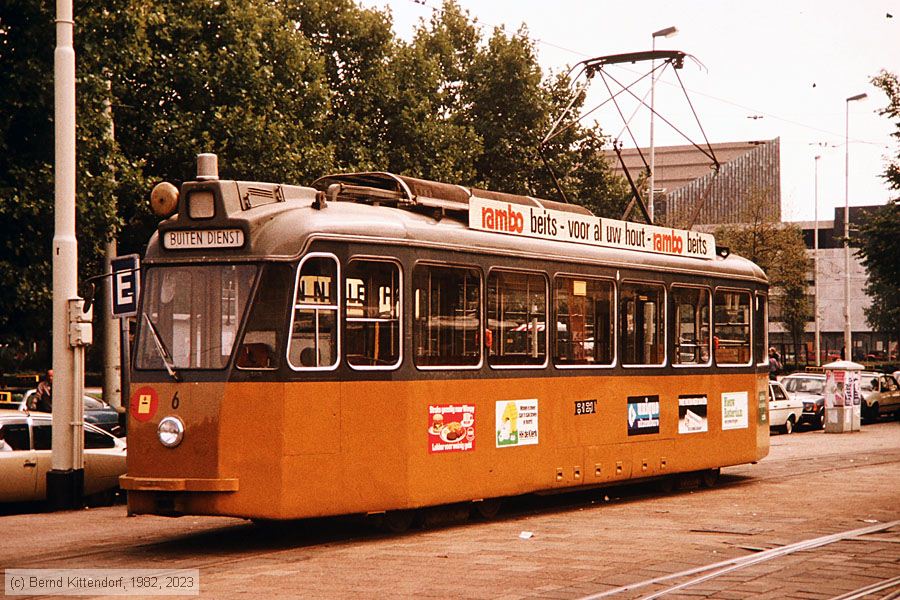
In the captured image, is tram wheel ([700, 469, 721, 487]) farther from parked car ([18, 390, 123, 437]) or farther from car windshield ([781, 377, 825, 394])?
car windshield ([781, 377, 825, 394])

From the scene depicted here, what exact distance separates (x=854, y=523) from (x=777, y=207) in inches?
1914

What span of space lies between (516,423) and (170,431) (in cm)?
372

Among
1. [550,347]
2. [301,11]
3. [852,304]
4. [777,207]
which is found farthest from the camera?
[852,304]

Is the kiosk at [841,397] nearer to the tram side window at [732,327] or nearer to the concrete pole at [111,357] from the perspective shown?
the tram side window at [732,327]

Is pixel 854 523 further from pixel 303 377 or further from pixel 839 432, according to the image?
pixel 839 432

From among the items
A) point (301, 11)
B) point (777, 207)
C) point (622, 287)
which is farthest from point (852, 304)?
point (622, 287)

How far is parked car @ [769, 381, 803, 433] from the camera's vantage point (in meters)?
31.2

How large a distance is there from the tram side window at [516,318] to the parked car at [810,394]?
20.4 meters

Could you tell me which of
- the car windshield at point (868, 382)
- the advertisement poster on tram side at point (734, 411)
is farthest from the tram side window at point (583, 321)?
the car windshield at point (868, 382)

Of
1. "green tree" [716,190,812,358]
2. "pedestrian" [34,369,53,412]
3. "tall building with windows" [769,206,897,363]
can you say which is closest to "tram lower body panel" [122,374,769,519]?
"pedestrian" [34,369,53,412]

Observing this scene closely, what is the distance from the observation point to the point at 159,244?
11609mm

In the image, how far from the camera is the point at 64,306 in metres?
15.3

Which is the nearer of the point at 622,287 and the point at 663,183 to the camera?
the point at 622,287

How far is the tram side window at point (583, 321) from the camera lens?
45.9 feet
